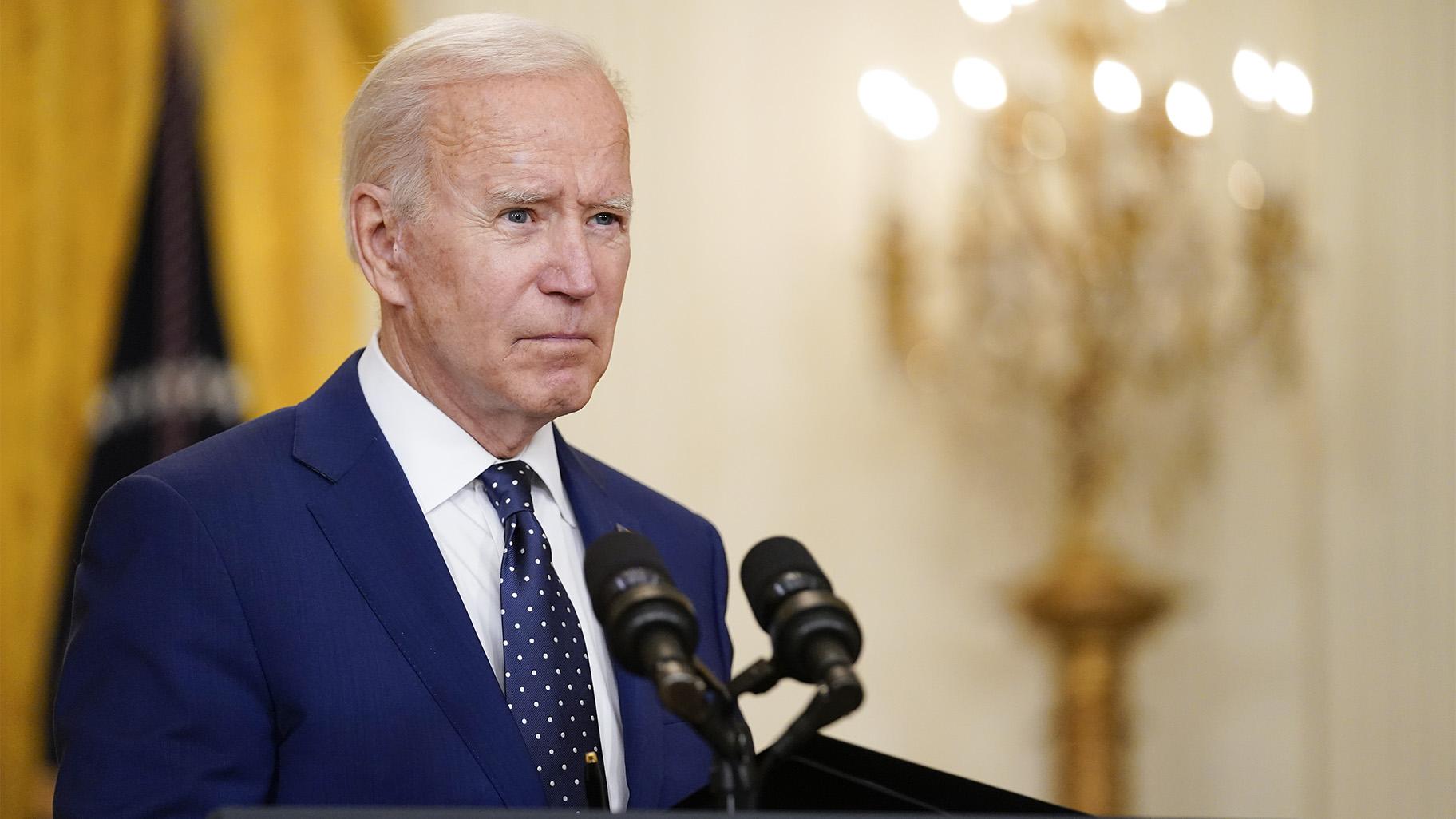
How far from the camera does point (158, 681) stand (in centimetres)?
146

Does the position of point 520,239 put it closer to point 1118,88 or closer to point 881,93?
point 881,93

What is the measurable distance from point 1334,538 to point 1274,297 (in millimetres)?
831

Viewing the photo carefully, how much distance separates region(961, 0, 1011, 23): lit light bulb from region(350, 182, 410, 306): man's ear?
266 cm

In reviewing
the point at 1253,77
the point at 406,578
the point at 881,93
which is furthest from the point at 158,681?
the point at 1253,77

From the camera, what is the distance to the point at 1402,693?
177 inches

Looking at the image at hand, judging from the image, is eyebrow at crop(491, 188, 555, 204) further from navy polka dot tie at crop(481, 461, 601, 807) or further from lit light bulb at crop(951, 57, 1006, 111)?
lit light bulb at crop(951, 57, 1006, 111)

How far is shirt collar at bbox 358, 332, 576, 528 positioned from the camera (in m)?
1.72

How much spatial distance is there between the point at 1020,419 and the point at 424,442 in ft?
→ 10.4

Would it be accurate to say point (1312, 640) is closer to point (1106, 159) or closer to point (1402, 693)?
point (1402, 693)

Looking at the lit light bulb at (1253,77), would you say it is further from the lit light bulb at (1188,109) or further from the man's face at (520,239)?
the man's face at (520,239)

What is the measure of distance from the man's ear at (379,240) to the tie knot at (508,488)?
0.24 m

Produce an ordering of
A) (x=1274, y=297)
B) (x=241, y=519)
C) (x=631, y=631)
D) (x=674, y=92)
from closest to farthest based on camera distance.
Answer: (x=631, y=631) → (x=241, y=519) → (x=1274, y=297) → (x=674, y=92)

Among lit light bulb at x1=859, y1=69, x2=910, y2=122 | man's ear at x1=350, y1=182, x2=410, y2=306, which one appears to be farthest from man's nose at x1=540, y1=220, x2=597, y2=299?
lit light bulb at x1=859, y1=69, x2=910, y2=122

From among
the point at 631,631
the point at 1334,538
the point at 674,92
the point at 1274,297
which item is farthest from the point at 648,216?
the point at 631,631
